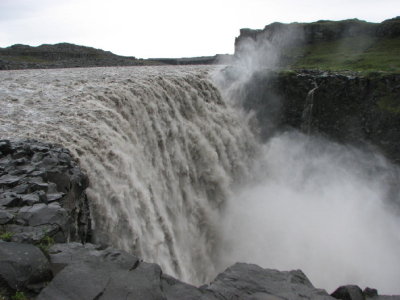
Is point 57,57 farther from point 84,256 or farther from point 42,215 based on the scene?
Answer: point 84,256

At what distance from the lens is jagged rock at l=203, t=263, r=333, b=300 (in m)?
7.28

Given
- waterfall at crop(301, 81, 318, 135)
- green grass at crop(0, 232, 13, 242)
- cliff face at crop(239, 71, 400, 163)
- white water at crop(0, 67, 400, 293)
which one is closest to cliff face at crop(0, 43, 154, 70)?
cliff face at crop(239, 71, 400, 163)

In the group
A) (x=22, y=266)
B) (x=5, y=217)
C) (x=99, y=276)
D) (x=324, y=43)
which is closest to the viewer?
(x=22, y=266)

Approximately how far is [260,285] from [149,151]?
1052 cm

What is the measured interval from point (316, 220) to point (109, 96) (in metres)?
14.5

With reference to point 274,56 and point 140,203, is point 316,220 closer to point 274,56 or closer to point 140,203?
point 140,203

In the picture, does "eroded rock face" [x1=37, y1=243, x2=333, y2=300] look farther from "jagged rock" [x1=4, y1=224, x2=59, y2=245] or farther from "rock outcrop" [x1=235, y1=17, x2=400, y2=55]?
"rock outcrop" [x1=235, y1=17, x2=400, y2=55]

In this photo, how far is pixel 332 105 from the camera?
92.7 ft

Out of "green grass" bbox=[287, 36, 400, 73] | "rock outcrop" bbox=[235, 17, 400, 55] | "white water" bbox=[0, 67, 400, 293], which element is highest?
"rock outcrop" bbox=[235, 17, 400, 55]

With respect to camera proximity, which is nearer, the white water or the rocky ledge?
the rocky ledge

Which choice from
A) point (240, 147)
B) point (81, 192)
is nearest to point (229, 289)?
point (81, 192)

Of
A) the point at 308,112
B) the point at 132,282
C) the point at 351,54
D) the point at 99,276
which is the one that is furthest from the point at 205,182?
the point at 351,54

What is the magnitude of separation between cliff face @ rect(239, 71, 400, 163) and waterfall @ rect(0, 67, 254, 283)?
440 cm

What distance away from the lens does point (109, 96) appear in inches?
694
